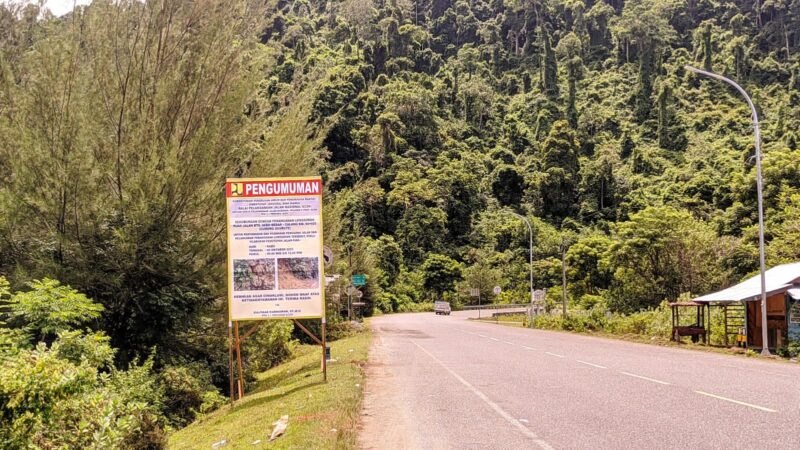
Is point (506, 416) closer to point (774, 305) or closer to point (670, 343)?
point (774, 305)

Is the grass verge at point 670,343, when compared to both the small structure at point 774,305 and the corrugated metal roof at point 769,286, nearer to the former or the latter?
the small structure at point 774,305

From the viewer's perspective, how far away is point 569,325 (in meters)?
36.1

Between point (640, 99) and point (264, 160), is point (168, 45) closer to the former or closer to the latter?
point (264, 160)

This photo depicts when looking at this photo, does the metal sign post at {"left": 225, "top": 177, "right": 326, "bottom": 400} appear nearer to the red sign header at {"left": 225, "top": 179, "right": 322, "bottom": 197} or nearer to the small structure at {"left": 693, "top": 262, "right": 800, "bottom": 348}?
the red sign header at {"left": 225, "top": 179, "right": 322, "bottom": 197}

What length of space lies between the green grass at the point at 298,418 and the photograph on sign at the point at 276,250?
1737 mm

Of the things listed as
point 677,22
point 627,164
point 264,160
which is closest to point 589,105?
point 627,164

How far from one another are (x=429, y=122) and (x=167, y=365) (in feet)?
335

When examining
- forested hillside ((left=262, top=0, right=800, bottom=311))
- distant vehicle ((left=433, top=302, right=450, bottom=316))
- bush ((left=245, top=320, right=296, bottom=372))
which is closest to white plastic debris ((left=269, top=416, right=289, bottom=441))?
bush ((left=245, top=320, right=296, bottom=372))

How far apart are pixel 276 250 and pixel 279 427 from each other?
4988 millimetres

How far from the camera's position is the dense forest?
13.9 meters

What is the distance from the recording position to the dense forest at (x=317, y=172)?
1395 cm

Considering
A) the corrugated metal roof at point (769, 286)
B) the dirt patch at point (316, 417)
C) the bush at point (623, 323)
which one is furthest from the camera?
the bush at point (623, 323)

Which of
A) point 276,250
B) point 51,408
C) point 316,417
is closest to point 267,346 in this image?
point 276,250

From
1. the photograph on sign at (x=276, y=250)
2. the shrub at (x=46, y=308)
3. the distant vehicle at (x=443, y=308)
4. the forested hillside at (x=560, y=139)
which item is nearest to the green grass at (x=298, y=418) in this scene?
the photograph on sign at (x=276, y=250)
